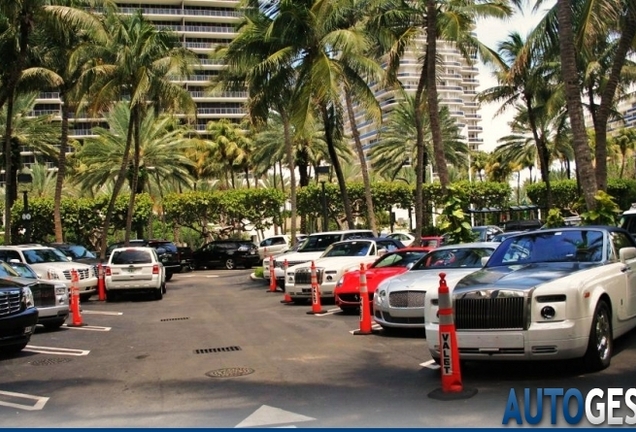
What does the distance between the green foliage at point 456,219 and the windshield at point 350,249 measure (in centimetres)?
250

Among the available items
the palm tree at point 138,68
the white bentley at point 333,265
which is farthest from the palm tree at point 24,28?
the white bentley at point 333,265

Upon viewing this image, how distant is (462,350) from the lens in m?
7.82

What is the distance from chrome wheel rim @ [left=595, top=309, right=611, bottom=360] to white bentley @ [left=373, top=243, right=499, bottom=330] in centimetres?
299

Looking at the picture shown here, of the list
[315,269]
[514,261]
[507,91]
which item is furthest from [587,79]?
[514,261]

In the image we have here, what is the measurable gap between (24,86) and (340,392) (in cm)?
2542

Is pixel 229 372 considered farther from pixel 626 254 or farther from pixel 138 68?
pixel 138 68

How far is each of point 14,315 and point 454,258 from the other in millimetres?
7461

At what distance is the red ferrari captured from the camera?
14336 millimetres

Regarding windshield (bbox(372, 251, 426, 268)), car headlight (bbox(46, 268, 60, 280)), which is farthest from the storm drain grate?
car headlight (bbox(46, 268, 60, 280))

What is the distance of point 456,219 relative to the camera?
19156 mm

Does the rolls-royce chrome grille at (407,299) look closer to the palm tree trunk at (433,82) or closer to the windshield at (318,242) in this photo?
the palm tree trunk at (433,82)

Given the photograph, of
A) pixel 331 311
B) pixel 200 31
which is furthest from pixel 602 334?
pixel 200 31

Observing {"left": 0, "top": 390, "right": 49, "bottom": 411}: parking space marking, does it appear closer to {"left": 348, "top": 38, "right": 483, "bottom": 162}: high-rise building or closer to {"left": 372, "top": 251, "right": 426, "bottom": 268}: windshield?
{"left": 372, "top": 251, "right": 426, "bottom": 268}: windshield

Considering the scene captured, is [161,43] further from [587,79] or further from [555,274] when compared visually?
[555,274]
